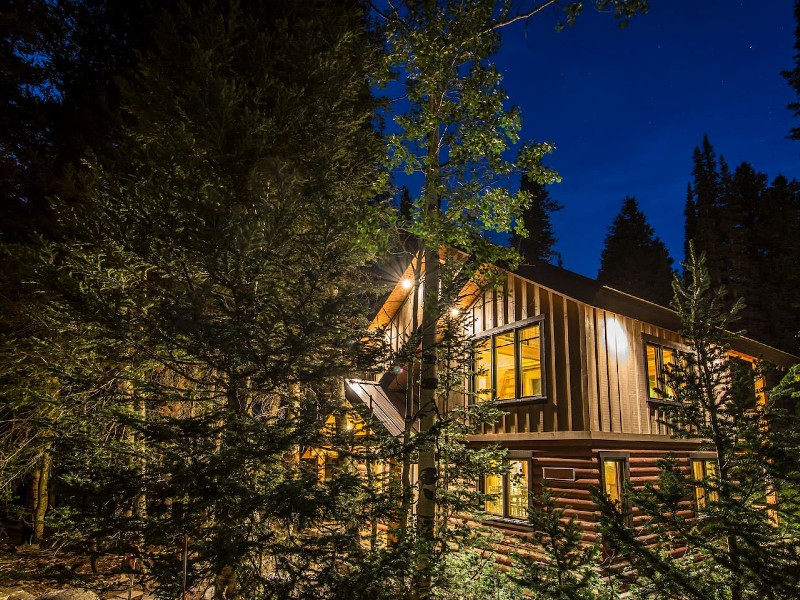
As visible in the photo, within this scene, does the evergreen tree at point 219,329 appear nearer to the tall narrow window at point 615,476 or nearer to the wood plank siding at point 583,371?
the wood plank siding at point 583,371

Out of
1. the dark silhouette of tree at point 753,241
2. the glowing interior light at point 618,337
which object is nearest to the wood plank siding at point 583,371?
the glowing interior light at point 618,337

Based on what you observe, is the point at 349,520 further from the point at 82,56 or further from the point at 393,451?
the point at 82,56

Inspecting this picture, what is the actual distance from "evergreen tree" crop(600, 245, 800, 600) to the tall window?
16.3 feet

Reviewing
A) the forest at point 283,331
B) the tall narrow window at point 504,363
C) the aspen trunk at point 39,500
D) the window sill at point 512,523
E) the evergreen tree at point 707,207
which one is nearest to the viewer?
the forest at point 283,331

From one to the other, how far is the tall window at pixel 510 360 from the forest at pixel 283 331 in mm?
4487

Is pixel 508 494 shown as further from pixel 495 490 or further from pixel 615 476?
pixel 615 476

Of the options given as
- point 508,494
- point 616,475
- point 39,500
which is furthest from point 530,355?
point 39,500

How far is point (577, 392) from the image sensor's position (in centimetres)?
1089

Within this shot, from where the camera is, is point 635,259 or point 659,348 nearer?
point 659,348

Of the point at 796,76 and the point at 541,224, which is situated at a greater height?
the point at 541,224

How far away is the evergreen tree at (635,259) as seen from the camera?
40094 mm

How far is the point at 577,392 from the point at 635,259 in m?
37.2

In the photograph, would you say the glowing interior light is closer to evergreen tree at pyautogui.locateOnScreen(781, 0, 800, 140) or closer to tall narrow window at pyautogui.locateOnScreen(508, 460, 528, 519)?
tall narrow window at pyautogui.locateOnScreen(508, 460, 528, 519)

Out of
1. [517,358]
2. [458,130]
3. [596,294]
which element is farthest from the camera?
[517,358]
